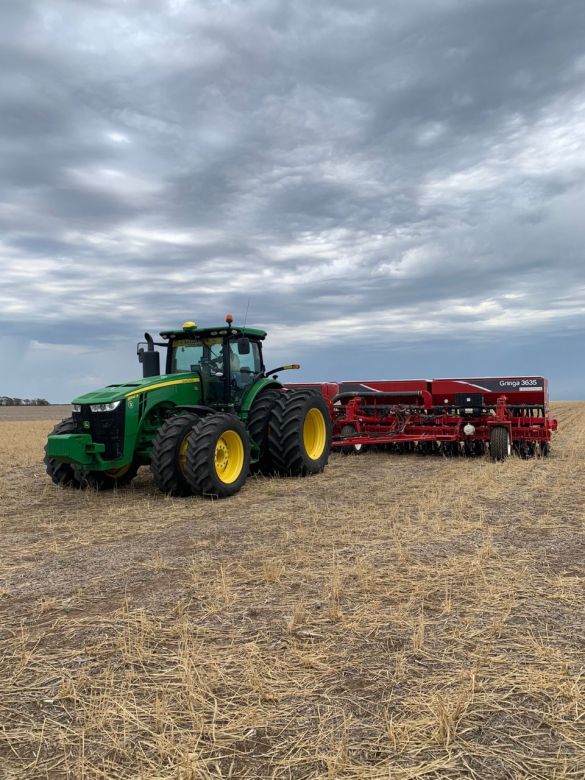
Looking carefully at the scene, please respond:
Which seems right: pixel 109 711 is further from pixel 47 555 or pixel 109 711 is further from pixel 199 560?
pixel 47 555

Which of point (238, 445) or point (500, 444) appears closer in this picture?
point (238, 445)

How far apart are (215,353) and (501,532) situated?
17.6 ft

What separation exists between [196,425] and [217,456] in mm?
730

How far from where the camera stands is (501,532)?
6680 millimetres

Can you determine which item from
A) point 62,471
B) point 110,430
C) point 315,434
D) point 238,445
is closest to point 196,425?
point 238,445

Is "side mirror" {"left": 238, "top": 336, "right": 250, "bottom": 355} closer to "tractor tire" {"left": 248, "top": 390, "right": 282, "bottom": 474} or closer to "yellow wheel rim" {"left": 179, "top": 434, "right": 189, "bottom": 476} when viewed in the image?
"tractor tire" {"left": 248, "top": 390, "right": 282, "bottom": 474}

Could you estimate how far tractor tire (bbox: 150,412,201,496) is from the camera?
8.42m

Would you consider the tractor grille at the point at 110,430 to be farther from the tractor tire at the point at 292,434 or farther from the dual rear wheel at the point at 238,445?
Answer: the tractor tire at the point at 292,434

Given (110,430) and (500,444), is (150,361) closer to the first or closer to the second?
(110,430)

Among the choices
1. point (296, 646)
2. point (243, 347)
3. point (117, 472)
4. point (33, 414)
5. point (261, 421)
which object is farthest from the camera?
point (33, 414)

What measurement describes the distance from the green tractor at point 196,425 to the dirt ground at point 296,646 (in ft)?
3.69

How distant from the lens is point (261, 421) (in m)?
10.4

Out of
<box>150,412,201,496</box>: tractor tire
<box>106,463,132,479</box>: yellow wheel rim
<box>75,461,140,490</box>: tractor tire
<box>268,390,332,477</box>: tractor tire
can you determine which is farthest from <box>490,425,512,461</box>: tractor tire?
<box>106,463,132,479</box>: yellow wheel rim

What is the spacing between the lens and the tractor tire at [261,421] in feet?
33.9
